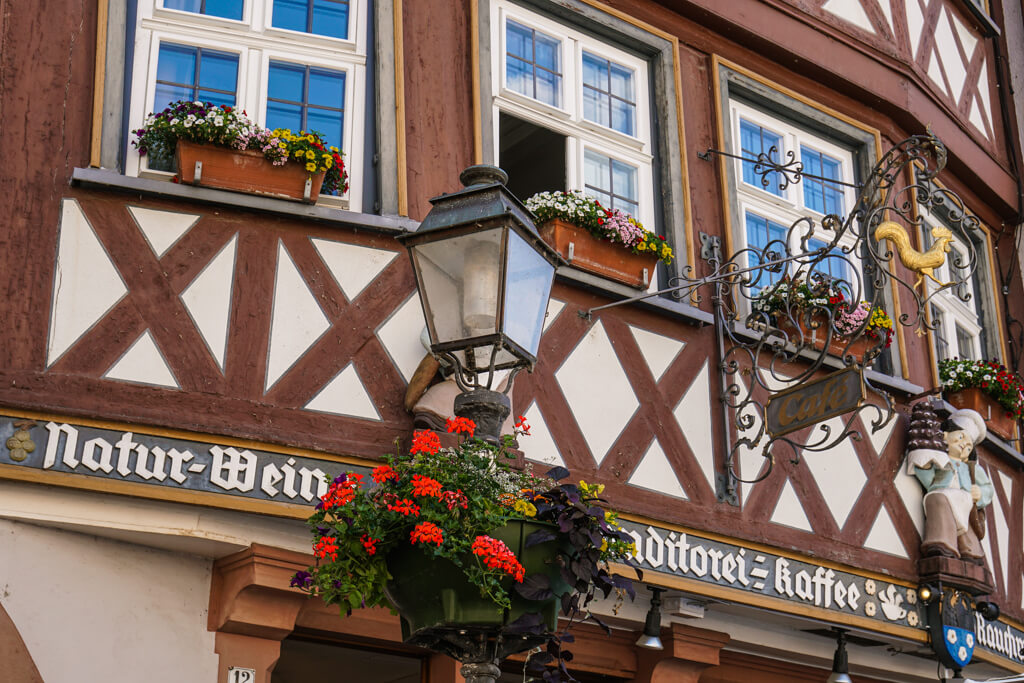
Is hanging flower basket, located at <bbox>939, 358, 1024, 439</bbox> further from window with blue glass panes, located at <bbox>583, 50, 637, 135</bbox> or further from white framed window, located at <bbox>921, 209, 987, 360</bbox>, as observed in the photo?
window with blue glass panes, located at <bbox>583, 50, 637, 135</bbox>

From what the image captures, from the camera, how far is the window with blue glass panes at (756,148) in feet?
30.8

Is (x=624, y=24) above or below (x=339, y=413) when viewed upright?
above

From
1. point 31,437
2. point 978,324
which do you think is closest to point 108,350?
point 31,437

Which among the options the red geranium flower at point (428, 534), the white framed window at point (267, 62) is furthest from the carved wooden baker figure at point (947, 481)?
the red geranium flower at point (428, 534)

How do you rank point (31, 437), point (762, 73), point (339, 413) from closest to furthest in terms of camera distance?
point (31, 437)
point (339, 413)
point (762, 73)

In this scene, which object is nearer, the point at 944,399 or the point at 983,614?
the point at 983,614

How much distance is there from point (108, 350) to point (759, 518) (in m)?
3.71

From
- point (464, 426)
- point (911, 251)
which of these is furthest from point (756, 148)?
point (464, 426)

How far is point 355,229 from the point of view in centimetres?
711

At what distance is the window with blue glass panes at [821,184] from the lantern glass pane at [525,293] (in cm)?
496

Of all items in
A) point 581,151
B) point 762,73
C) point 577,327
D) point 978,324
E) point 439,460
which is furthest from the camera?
point 978,324

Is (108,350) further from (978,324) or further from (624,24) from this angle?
(978,324)

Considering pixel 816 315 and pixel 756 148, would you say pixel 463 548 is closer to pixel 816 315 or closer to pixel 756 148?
pixel 816 315

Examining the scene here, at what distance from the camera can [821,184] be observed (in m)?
9.98
